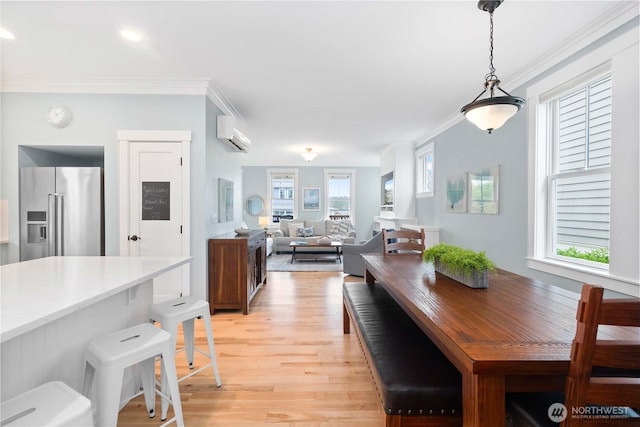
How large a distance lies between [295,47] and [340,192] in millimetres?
6552

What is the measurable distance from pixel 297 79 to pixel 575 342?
309cm

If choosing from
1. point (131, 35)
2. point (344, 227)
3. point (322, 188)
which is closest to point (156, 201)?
point (131, 35)

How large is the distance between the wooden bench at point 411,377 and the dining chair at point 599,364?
1.24 ft

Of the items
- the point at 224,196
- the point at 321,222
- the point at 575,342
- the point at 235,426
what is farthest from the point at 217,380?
the point at 321,222

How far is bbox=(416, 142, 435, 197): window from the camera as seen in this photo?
5348mm

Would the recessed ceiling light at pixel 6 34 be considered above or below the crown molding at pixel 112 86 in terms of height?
above

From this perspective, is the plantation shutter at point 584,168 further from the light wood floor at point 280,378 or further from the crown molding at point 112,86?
the crown molding at point 112,86

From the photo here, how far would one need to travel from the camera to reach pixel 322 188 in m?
8.90

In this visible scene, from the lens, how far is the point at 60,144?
3240mm

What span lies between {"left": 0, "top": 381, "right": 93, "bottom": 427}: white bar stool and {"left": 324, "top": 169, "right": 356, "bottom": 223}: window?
26.3 ft

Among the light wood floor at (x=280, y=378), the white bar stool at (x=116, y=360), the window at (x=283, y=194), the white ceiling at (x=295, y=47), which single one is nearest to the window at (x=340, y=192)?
the window at (x=283, y=194)

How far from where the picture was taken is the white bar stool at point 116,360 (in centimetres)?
Answer: 119

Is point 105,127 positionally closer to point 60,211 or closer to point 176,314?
point 60,211

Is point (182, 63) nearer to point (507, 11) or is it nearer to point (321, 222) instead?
point (507, 11)
